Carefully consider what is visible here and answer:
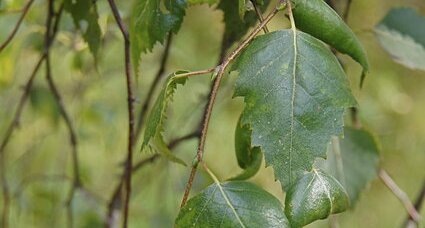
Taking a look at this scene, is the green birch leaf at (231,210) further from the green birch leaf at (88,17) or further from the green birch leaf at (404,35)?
the green birch leaf at (404,35)

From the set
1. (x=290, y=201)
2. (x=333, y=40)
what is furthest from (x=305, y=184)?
(x=333, y=40)

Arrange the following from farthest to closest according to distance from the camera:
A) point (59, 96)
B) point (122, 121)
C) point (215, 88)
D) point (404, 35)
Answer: point (122, 121) < point (59, 96) < point (404, 35) < point (215, 88)

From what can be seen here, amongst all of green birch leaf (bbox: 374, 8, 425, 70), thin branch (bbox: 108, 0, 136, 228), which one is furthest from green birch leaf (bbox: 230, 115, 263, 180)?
green birch leaf (bbox: 374, 8, 425, 70)

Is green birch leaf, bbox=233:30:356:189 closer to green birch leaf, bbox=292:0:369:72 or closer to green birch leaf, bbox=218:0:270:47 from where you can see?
green birch leaf, bbox=292:0:369:72

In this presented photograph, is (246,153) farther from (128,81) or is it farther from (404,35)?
(404,35)

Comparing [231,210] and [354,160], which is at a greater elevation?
[231,210]

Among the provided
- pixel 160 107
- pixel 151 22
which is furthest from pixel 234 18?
pixel 160 107
